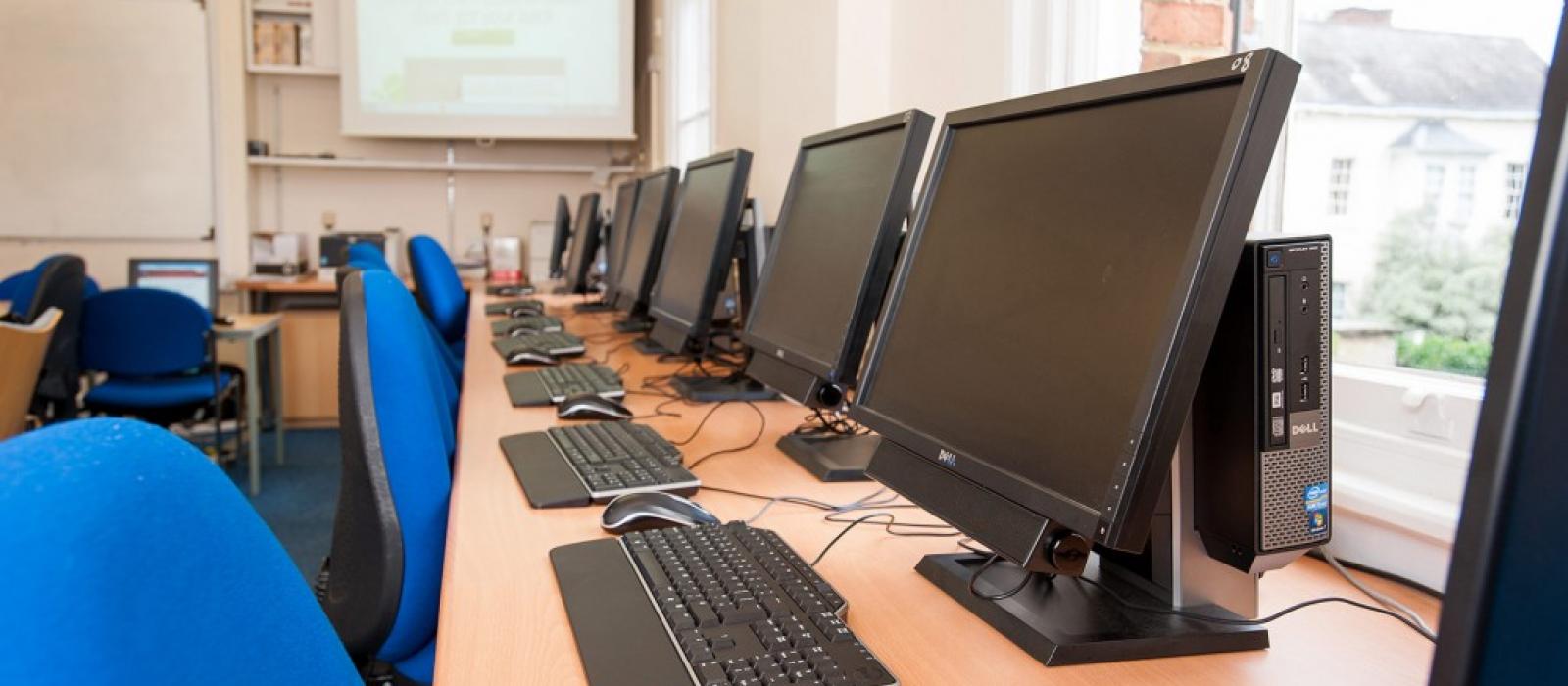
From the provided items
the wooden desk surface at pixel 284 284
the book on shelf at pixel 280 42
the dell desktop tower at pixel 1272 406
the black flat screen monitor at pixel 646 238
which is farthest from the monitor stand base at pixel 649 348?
the book on shelf at pixel 280 42

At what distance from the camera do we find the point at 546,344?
9.29 feet

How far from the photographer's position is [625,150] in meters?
6.38

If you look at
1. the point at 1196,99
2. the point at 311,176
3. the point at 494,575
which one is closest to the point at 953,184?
the point at 1196,99

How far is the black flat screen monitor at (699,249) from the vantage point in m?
2.06

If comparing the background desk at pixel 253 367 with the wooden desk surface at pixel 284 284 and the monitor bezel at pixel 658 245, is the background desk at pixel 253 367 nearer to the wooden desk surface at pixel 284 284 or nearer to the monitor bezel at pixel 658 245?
the wooden desk surface at pixel 284 284

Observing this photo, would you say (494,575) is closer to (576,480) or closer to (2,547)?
(576,480)

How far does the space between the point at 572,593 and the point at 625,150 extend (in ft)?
18.5

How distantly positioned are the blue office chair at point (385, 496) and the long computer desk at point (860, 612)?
0.21ft

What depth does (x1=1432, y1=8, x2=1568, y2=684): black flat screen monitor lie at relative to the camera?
0.30 metres

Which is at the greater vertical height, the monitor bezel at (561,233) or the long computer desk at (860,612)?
the monitor bezel at (561,233)

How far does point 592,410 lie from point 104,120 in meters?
5.27

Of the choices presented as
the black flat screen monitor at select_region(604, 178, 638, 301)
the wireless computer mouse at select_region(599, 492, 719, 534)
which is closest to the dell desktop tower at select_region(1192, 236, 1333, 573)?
the wireless computer mouse at select_region(599, 492, 719, 534)

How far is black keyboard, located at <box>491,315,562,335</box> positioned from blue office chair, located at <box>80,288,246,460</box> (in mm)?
1536

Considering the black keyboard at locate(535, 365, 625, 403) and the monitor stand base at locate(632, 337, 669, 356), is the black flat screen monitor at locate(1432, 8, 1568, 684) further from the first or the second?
the monitor stand base at locate(632, 337, 669, 356)
